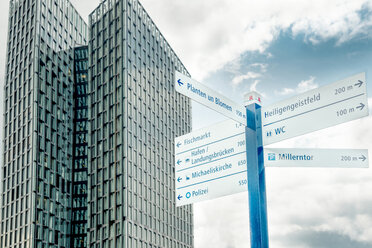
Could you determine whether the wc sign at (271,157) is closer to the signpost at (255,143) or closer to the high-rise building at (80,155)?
the signpost at (255,143)

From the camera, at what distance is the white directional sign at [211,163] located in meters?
7.56

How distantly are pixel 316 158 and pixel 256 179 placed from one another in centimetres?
99

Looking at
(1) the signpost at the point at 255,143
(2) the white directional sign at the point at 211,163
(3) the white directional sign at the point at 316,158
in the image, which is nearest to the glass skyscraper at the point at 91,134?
(2) the white directional sign at the point at 211,163

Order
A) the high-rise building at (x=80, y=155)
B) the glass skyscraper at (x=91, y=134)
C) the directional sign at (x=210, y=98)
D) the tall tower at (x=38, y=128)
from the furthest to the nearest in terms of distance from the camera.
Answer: the high-rise building at (x=80, y=155) → the tall tower at (x=38, y=128) → the glass skyscraper at (x=91, y=134) → the directional sign at (x=210, y=98)

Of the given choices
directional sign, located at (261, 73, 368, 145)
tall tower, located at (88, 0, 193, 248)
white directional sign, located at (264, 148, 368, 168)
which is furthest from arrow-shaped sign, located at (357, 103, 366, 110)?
tall tower, located at (88, 0, 193, 248)

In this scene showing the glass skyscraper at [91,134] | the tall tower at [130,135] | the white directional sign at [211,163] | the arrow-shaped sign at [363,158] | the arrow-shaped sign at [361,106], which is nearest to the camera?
the arrow-shaped sign at [361,106]

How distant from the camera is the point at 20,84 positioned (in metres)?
84.1

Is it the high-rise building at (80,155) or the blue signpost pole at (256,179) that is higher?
the high-rise building at (80,155)

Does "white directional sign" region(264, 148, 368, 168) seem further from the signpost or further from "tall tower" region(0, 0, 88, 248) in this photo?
"tall tower" region(0, 0, 88, 248)

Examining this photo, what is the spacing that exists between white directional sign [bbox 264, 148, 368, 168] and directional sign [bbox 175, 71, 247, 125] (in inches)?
24.3

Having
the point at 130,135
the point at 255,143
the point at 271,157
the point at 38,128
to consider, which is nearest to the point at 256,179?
the point at 271,157

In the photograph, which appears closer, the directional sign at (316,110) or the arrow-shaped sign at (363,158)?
the directional sign at (316,110)

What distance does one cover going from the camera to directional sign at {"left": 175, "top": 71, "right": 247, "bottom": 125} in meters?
7.03

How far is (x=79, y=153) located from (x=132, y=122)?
54.1 ft
